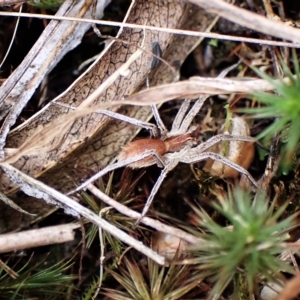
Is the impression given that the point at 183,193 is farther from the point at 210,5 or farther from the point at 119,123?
the point at 210,5

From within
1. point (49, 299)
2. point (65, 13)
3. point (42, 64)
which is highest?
point (65, 13)

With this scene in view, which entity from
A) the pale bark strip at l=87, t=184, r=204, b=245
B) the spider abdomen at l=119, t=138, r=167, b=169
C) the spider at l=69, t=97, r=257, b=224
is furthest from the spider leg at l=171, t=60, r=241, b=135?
the pale bark strip at l=87, t=184, r=204, b=245

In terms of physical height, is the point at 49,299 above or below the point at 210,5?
below

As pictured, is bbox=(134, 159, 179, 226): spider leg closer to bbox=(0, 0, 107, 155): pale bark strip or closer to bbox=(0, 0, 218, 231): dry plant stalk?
bbox=(0, 0, 218, 231): dry plant stalk

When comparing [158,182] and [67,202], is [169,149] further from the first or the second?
[67,202]

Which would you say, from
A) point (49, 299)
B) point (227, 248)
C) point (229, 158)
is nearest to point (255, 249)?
point (227, 248)

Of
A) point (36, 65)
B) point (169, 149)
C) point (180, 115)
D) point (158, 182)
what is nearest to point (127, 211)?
point (158, 182)
